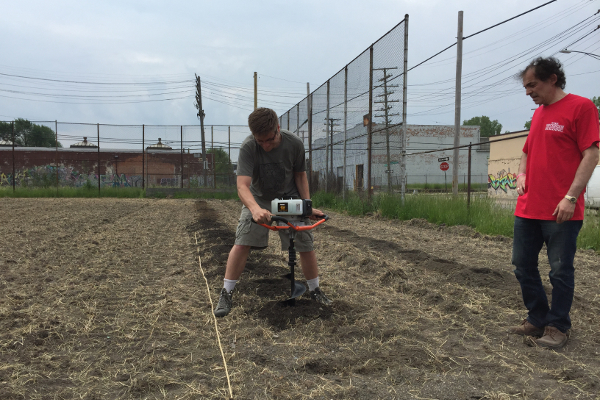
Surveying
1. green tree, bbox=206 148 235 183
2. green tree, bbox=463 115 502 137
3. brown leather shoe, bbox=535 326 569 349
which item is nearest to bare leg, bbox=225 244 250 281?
brown leather shoe, bbox=535 326 569 349

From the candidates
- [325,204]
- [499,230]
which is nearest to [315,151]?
Answer: [325,204]

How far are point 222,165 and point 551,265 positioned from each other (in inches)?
942

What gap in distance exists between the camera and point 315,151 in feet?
60.5

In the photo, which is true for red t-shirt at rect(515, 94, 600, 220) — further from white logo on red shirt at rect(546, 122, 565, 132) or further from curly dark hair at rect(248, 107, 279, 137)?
curly dark hair at rect(248, 107, 279, 137)

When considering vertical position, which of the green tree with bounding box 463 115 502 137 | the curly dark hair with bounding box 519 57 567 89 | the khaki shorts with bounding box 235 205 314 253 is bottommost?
the khaki shorts with bounding box 235 205 314 253

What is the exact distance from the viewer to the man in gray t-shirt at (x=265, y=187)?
3545 millimetres

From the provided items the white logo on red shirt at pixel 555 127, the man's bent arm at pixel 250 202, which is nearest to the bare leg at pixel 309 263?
the man's bent arm at pixel 250 202

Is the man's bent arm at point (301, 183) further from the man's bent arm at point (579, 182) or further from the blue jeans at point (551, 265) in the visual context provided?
the man's bent arm at point (579, 182)

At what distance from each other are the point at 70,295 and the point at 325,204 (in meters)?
12.6

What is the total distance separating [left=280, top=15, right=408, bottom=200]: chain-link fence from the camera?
37.2 feet

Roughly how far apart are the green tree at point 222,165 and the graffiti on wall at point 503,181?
16609 mm

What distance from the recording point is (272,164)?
3.63m

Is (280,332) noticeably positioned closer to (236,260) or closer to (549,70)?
(236,260)

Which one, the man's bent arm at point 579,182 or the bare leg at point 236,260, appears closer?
the man's bent arm at point 579,182
